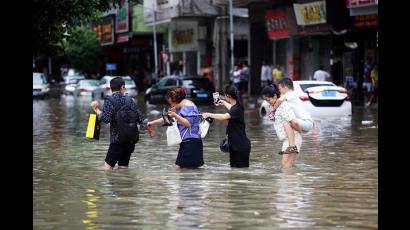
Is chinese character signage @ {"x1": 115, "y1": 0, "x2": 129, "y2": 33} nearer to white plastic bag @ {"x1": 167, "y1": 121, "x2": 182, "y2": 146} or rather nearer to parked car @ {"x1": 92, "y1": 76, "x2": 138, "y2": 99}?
parked car @ {"x1": 92, "y1": 76, "x2": 138, "y2": 99}

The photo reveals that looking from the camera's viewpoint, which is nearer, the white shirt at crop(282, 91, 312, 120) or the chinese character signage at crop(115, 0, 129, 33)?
the white shirt at crop(282, 91, 312, 120)

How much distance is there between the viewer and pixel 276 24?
4841cm

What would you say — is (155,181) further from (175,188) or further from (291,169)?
(291,169)

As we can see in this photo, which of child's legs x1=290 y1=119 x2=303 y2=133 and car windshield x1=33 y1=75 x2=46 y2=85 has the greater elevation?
child's legs x1=290 y1=119 x2=303 y2=133

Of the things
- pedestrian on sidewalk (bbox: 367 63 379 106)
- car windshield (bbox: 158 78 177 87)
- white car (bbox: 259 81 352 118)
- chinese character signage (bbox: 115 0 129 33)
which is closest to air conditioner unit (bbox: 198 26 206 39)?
chinese character signage (bbox: 115 0 129 33)

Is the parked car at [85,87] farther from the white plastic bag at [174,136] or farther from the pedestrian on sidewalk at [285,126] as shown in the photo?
the white plastic bag at [174,136]

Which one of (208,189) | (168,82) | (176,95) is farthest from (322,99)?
(208,189)

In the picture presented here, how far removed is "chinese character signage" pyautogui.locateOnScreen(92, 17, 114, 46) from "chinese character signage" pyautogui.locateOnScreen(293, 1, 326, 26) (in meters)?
39.9

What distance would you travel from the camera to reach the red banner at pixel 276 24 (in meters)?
47.4

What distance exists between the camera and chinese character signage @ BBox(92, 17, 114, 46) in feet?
275

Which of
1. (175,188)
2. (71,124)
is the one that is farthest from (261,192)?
(71,124)

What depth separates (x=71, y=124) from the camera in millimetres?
29578
